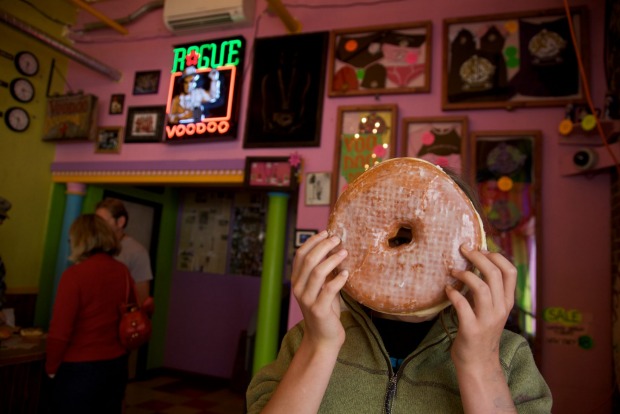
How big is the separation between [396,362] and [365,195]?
403mm

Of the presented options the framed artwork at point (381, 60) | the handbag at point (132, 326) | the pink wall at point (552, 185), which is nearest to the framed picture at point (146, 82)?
the pink wall at point (552, 185)

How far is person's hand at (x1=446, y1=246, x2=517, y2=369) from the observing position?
0.80 m

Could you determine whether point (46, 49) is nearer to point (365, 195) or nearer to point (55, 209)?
point (55, 209)

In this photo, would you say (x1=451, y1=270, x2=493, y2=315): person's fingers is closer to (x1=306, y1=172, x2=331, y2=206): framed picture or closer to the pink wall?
the pink wall

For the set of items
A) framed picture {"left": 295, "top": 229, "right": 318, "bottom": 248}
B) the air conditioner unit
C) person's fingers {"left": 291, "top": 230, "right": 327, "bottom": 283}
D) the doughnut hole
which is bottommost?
person's fingers {"left": 291, "top": 230, "right": 327, "bottom": 283}

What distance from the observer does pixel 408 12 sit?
296 cm

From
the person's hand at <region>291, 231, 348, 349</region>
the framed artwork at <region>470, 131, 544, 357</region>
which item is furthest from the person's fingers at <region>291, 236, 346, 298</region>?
the framed artwork at <region>470, 131, 544, 357</region>

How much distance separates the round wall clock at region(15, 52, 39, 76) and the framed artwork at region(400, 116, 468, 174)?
3.28 meters

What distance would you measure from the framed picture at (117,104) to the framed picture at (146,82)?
15cm

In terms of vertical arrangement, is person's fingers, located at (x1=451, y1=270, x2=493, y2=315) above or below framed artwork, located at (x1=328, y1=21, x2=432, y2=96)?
below

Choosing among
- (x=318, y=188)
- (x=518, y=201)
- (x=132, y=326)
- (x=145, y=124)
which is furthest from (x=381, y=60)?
(x=132, y=326)

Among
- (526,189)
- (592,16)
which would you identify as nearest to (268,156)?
(526,189)

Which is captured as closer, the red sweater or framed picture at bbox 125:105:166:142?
the red sweater

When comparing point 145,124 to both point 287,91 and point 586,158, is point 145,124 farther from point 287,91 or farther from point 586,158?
point 586,158
